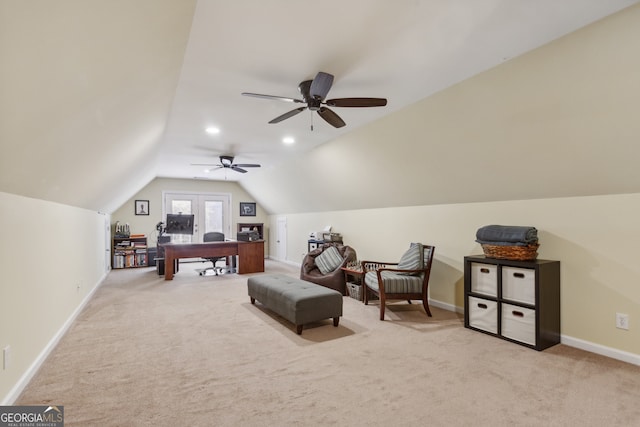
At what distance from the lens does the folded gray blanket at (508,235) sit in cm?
313

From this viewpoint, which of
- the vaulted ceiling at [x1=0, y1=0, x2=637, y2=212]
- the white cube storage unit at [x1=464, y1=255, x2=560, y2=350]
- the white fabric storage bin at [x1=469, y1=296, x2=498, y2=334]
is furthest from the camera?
the white fabric storage bin at [x1=469, y1=296, x2=498, y2=334]

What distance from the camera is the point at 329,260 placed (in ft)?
18.2

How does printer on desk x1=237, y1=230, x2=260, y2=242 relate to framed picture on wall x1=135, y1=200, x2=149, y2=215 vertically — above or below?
below

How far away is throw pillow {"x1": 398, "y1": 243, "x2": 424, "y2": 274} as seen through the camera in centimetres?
423

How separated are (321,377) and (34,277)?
2.50 meters

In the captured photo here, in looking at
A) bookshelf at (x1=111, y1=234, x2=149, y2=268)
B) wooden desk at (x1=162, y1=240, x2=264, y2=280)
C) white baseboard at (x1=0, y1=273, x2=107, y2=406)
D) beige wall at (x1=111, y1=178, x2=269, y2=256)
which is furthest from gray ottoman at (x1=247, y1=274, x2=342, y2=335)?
beige wall at (x1=111, y1=178, x2=269, y2=256)

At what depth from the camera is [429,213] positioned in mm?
4688

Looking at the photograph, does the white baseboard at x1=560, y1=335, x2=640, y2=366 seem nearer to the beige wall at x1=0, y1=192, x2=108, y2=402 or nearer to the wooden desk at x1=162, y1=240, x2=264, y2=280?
the beige wall at x1=0, y1=192, x2=108, y2=402

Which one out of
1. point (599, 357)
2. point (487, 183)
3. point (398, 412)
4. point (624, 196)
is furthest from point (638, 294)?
point (398, 412)

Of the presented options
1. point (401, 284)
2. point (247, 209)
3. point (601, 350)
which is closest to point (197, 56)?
point (401, 284)

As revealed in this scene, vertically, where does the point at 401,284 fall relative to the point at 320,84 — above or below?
below

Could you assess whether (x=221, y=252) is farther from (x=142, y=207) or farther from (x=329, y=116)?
(x=329, y=116)

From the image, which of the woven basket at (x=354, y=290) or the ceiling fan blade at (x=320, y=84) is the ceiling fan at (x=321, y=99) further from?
the woven basket at (x=354, y=290)

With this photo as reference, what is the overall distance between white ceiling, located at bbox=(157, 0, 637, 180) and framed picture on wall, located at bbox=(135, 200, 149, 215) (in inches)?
238
